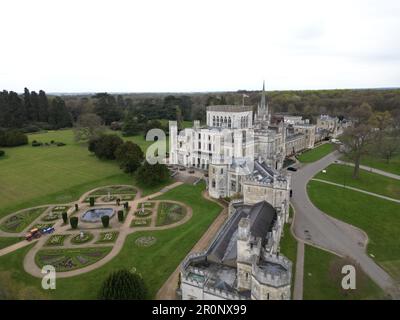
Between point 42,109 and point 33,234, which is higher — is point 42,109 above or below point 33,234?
above

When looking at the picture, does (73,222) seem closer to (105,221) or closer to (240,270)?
(105,221)

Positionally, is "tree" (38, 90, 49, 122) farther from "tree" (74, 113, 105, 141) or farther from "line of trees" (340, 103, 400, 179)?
"line of trees" (340, 103, 400, 179)

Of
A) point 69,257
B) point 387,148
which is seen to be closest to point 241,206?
point 69,257

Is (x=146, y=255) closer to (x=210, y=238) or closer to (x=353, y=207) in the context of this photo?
(x=210, y=238)

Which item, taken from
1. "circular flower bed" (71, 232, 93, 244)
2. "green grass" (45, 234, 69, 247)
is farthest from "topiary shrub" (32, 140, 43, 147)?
"circular flower bed" (71, 232, 93, 244)

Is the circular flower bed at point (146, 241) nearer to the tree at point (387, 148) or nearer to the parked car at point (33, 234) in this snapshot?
the parked car at point (33, 234)

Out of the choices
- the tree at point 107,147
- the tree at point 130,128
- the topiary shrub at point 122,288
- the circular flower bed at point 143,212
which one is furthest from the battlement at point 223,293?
the tree at point 130,128

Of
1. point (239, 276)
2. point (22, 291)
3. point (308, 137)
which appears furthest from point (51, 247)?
point (308, 137)
